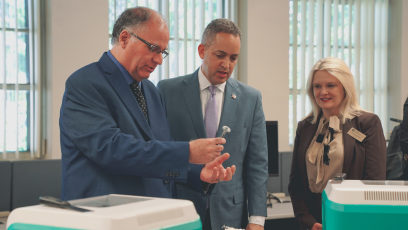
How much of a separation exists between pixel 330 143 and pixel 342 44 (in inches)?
126

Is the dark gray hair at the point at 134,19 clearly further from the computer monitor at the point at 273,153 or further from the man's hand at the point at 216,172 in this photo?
the computer monitor at the point at 273,153

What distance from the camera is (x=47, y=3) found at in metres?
3.54

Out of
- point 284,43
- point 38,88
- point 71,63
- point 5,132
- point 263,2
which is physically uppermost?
point 263,2

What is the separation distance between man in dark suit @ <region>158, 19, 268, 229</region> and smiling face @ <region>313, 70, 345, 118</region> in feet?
1.00

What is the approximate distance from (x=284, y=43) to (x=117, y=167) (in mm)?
3462

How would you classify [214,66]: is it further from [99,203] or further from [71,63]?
[71,63]

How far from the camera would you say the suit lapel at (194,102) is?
1800 millimetres

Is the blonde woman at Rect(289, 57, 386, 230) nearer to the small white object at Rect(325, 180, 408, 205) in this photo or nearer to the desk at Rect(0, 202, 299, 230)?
the small white object at Rect(325, 180, 408, 205)

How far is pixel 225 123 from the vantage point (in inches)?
72.1

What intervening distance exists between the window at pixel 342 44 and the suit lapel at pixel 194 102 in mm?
2696

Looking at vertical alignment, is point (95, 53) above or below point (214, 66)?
above

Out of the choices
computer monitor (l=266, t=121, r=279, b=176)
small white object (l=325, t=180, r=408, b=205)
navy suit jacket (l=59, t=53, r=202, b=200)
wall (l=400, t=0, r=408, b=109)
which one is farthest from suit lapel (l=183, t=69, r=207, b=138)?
wall (l=400, t=0, r=408, b=109)

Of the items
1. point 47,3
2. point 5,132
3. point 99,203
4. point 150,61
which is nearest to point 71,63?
point 47,3

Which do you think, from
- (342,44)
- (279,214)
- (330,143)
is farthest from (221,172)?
(342,44)
